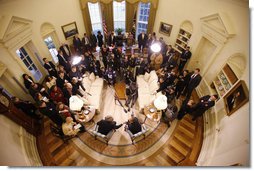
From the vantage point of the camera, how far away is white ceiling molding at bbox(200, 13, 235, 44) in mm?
4875

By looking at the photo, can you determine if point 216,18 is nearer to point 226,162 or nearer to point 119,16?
point 226,162

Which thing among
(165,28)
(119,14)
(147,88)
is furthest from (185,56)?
(119,14)

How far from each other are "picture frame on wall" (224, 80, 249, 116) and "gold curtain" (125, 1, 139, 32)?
670 cm

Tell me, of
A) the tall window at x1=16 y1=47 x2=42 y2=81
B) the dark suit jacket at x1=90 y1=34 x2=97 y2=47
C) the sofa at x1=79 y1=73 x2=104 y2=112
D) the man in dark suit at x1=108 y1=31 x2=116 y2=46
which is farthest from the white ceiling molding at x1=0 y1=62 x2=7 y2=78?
the man in dark suit at x1=108 y1=31 x2=116 y2=46

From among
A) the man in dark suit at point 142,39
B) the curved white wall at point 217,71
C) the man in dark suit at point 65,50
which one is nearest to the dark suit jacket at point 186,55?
the curved white wall at point 217,71

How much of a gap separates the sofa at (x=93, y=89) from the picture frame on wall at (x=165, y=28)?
480 cm

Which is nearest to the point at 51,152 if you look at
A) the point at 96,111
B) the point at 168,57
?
the point at 96,111

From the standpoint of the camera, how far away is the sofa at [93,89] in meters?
6.07

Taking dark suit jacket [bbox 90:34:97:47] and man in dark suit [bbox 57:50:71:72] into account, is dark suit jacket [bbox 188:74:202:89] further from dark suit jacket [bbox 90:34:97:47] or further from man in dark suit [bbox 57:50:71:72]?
dark suit jacket [bbox 90:34:97:47]

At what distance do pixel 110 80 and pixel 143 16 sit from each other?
190 inches

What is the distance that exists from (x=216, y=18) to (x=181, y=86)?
114 inches

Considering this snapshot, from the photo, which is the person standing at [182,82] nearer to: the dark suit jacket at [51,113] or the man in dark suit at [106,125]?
the man in dark suit at [106,125]

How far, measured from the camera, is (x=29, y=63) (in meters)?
6.74

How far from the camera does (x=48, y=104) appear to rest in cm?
528
